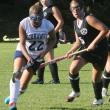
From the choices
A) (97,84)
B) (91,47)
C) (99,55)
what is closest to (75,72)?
(97,84)

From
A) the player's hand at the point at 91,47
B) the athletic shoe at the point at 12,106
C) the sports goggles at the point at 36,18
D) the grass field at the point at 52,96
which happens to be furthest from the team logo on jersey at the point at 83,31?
the athletic shoe at the point at 12,106

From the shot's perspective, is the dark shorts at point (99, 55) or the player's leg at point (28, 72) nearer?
the player's leg at point (28, 72)

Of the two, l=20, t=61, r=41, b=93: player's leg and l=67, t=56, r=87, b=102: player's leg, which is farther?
l=67, t=56, r=87, b=102: player's leg

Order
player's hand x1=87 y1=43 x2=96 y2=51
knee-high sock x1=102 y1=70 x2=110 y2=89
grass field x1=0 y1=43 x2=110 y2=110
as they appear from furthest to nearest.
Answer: knee-high sock x1=102 y1=70 x2=110 y2=89
grass field x1=0 y1=43 x2=110 y2=110
player's hand x1=87 y1=43 x2=96 y2=51

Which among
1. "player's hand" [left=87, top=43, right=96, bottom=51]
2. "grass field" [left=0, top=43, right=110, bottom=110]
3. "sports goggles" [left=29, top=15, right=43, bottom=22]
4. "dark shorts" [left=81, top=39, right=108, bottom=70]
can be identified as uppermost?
"sports goggles" [left=29, top=15, right=43, bottom=22]

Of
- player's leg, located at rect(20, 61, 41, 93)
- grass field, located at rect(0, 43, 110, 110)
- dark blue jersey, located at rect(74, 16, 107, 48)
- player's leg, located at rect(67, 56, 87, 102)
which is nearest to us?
player's leg, located at rect(20, 61, 41, 93)

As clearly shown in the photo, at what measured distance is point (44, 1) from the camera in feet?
40.7

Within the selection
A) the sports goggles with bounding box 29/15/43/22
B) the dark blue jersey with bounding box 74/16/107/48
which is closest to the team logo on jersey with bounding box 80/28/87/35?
the dark blue jersey with bounding box 74/16/107/48

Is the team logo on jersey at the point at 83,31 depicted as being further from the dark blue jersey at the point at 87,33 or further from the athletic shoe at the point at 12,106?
the athletic shoe at the point at 12,106

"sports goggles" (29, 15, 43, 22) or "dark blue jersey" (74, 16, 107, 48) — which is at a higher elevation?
→ "sports goggles" (29, 15, 43, 22)

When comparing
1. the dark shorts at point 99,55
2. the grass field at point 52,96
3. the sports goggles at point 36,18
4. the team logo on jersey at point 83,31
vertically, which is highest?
the sports goggles at point 36,18

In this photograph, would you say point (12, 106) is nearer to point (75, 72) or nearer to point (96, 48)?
point (75, 72)

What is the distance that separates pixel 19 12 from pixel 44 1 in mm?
30341

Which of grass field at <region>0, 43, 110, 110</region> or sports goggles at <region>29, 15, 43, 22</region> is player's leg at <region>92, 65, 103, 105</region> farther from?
sports goggles at <region>29, 15, 43, 22</region>
